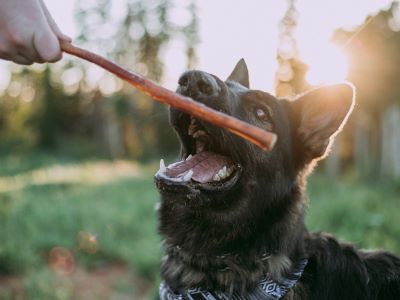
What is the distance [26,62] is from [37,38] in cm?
24

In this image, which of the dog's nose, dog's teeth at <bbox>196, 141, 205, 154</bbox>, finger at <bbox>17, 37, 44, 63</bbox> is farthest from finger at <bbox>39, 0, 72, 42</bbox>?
dog's teeth at <bbox>196, 141, 205, 154</bbox>

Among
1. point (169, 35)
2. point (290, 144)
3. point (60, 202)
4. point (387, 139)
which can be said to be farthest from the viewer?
point (169, 35)

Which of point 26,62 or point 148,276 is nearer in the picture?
point 26,62

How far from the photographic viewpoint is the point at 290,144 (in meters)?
3.75

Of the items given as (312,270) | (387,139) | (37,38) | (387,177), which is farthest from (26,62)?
(387,139)

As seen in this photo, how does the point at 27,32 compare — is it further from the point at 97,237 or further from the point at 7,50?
the point at 97,237

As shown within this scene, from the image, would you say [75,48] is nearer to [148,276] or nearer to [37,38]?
[37,38]

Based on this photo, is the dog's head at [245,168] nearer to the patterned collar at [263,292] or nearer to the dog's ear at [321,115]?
the dog's ear at [321,115]

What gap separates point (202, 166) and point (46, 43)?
1476mm

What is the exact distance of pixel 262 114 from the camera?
362 cm

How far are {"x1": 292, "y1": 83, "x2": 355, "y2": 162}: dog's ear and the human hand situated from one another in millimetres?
1887

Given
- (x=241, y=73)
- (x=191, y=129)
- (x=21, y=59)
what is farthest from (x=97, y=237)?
(x=21, y=59)

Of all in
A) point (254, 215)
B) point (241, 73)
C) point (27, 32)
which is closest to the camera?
point (27, 32)

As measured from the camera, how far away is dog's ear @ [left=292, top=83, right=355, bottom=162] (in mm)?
3316
